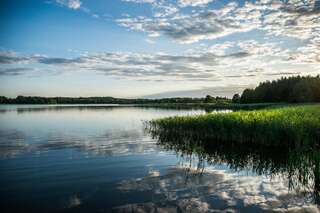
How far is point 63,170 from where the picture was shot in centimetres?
1545

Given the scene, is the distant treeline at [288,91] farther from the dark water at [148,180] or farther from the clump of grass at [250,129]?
the dark water at [148,180]

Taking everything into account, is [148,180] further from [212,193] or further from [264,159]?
[264,159]

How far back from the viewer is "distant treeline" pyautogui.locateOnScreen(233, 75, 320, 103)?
306ft

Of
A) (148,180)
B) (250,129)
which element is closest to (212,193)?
(148,180)

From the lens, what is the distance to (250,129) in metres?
25.0

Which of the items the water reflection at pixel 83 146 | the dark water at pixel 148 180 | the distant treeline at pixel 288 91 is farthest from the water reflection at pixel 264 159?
the distant treeline at pixel 288 91

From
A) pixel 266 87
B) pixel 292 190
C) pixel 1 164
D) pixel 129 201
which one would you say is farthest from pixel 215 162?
pixel 266 87

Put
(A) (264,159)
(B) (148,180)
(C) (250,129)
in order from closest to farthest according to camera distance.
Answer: (B) (148,180)
(A) (264,159)
(C) (250,129)

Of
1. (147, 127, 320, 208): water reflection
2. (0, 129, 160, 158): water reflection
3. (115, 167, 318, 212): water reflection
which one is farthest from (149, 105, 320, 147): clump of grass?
(115, 167, 318, 212): water reflection

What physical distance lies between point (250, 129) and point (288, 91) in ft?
309

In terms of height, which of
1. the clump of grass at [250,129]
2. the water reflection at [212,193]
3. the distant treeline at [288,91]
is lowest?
the water reflection at [212,193]

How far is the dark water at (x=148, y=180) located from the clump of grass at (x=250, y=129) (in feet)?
7.34

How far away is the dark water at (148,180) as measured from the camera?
10219 millimetres

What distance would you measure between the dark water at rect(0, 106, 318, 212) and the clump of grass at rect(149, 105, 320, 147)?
2238 mm
